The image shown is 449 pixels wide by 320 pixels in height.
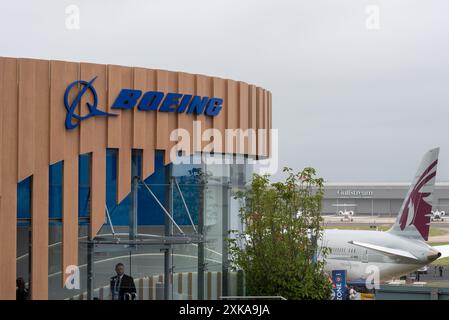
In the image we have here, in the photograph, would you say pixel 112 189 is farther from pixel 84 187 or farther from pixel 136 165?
pixel 136 165

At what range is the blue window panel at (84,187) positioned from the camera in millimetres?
20141

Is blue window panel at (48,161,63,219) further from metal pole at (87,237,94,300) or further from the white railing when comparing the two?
the white railing

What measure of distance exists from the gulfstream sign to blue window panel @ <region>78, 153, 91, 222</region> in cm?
95

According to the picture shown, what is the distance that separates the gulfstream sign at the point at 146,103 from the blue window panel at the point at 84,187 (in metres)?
0.95

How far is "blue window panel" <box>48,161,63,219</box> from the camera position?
64.5 ft

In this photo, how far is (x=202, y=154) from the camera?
22328 mm

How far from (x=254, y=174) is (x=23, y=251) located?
318 inches

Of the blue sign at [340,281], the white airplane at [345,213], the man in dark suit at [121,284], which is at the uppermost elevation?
the man in dark suit at [121,284]

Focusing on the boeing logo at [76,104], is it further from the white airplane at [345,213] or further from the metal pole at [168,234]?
the white airplane at [345,213]

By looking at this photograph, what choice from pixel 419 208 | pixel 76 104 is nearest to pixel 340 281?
pixel 76 104

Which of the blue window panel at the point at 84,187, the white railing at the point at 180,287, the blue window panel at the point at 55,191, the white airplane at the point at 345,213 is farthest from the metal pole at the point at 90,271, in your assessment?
the white airplane at the point at 345,213

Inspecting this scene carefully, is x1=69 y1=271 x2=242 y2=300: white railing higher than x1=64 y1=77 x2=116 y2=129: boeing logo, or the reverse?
x1=64 y1=77 x2=116 y2=129: boeing logo

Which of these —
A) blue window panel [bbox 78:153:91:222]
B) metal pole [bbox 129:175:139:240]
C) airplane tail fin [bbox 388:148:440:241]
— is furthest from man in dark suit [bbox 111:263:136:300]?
airplane tail fin [bbox 388:148:440:241]

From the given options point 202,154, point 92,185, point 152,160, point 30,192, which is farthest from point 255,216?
point 30,192
